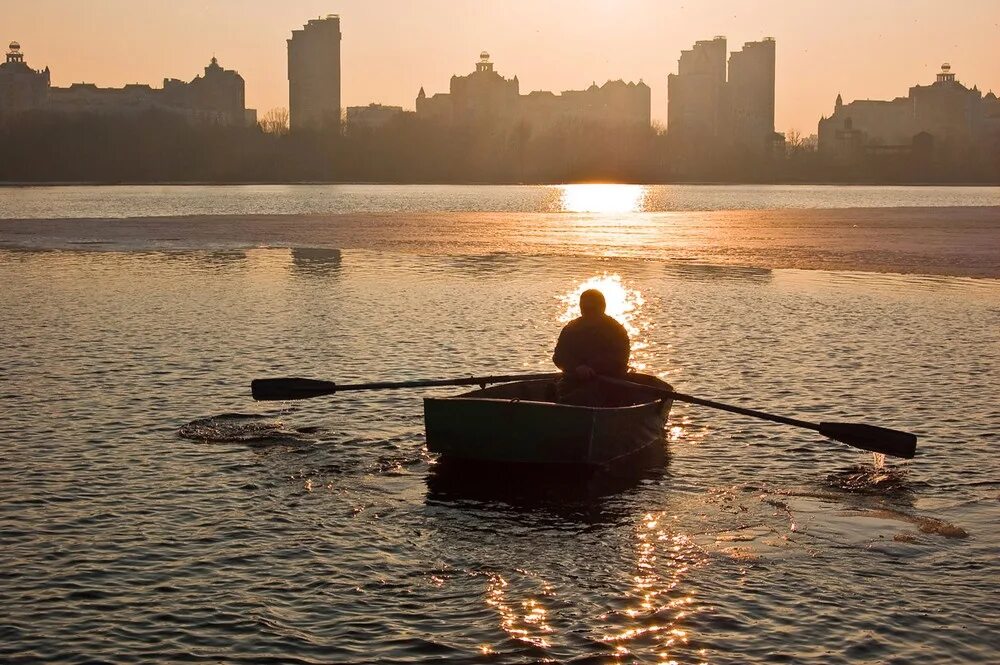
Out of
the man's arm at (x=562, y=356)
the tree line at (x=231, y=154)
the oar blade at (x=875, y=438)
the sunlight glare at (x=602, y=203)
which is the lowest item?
the oar blade at (x=875, y=438)

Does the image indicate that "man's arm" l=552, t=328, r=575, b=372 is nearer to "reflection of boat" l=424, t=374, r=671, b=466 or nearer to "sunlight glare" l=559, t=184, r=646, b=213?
"reflection of boat" l=424, t=374, r=671, b=466

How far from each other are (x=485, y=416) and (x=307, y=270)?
25.3m

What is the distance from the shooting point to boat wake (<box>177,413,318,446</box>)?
14844 millimetres

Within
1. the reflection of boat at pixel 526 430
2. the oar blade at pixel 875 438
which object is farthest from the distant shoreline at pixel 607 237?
the reflection of boat at pixel 526 430

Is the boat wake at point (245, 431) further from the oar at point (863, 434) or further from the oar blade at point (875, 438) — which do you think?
the oar blade at point (875, 438)

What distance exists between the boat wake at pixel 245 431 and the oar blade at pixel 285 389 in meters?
0.34

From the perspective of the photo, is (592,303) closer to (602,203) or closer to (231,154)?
(602,203)

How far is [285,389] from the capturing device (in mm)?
15578

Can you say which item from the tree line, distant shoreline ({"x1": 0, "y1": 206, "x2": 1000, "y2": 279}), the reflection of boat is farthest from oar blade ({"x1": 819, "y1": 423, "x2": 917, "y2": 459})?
the tree line

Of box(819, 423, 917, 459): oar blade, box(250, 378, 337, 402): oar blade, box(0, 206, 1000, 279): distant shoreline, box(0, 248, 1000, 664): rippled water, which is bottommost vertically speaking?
box(0, 248, 1000, 664): rippled water

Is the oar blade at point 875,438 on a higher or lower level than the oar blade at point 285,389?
lower

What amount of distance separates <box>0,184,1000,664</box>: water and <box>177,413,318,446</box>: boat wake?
59mm

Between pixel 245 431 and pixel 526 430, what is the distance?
392cm

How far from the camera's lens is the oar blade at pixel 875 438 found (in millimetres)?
13258
